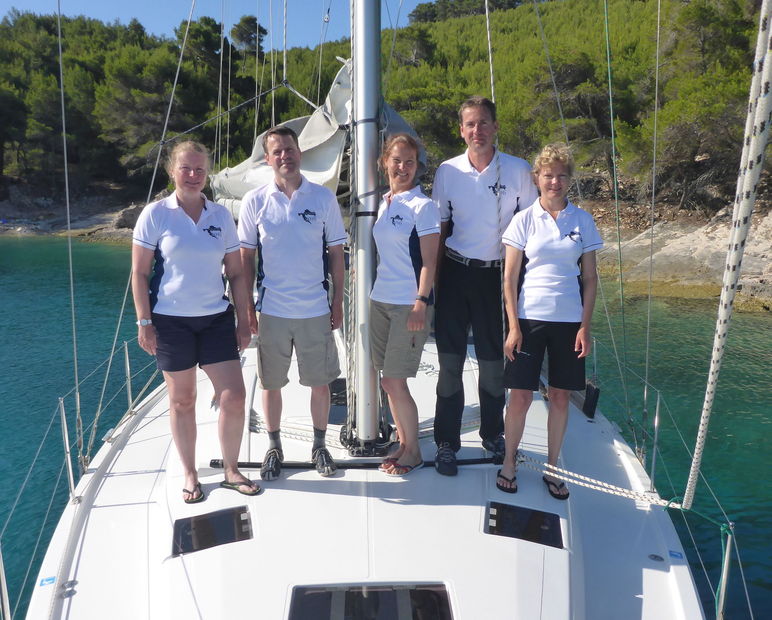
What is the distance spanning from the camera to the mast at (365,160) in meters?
3.09

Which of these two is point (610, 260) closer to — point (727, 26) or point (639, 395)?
point (727, 26)

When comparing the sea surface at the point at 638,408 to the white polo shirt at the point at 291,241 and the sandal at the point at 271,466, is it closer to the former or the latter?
the sandal at the point at 271,466

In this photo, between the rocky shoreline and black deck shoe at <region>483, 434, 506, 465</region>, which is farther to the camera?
the rocky shoreline

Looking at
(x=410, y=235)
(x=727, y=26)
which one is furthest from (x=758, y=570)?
(x=727, y=26)

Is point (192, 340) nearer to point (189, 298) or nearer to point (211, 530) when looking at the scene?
point (189, 298)

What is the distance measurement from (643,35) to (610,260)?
34.4 ft

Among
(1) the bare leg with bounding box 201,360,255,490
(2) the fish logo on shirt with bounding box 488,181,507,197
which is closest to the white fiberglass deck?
(1) the bare leg with bounding box 201,360,255,490

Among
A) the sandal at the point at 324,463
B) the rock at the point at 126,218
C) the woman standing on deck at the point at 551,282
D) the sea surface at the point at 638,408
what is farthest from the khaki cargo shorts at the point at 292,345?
the rock at the point at 126,218

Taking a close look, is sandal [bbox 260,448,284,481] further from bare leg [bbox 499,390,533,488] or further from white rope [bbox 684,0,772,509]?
white rope [bbox 684,0,772,509]

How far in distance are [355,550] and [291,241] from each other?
4.63ft

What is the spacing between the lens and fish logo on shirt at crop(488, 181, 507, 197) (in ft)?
9.93

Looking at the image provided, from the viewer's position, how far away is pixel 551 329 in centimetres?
287

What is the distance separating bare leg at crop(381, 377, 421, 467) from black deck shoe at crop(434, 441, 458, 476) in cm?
10

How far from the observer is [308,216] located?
2.95 meters
